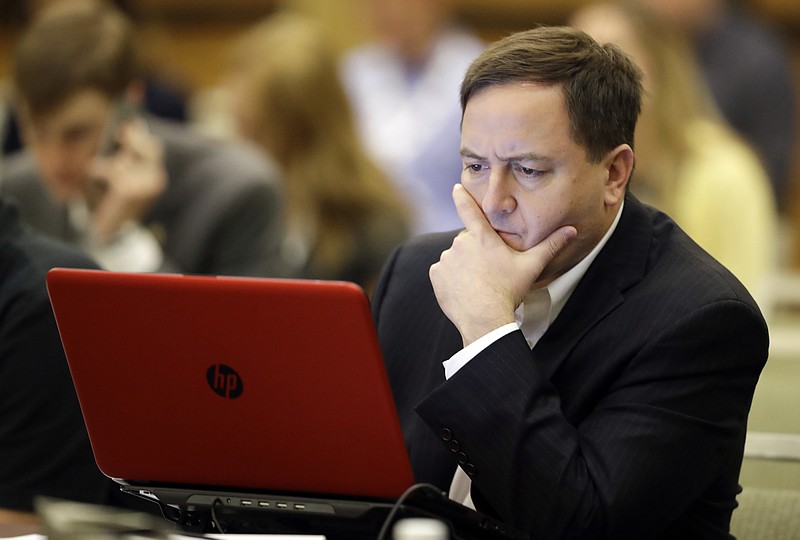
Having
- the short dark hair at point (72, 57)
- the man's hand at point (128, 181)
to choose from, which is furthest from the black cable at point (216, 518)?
the man's hand at point (128, 181)

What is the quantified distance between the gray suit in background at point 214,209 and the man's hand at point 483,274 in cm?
192

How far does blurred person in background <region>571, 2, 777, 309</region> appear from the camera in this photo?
3.69m

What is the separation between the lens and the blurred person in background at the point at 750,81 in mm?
5098

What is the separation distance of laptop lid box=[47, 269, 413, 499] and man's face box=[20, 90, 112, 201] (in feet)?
5.01

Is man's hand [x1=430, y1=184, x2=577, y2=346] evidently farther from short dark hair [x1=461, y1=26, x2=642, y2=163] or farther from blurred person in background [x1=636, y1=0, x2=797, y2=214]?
blurred person in background [x1=636, y1=0, x2=797, y2=214]

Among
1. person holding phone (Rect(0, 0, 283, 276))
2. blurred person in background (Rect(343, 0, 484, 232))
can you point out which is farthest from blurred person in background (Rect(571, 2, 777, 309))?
person holding phone (Rect(0, 0, 283, 276))

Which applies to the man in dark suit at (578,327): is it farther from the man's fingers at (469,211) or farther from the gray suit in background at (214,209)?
the gray suit in background at (214,209)

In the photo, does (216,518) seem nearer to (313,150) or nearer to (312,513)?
(312,513)

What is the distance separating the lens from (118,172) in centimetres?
339

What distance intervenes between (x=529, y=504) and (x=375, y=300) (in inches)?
23.0

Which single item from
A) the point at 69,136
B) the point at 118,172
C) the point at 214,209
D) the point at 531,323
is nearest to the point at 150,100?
the point at 214,209

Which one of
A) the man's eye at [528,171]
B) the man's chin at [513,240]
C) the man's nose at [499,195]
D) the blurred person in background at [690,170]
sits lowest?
the blurred person in background at [690,170]

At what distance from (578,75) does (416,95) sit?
3308mm

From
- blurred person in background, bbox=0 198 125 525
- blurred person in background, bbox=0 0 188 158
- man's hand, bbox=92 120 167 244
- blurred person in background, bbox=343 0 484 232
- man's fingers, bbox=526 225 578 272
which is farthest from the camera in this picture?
blurred person in background, bbox=343 0 484 232
